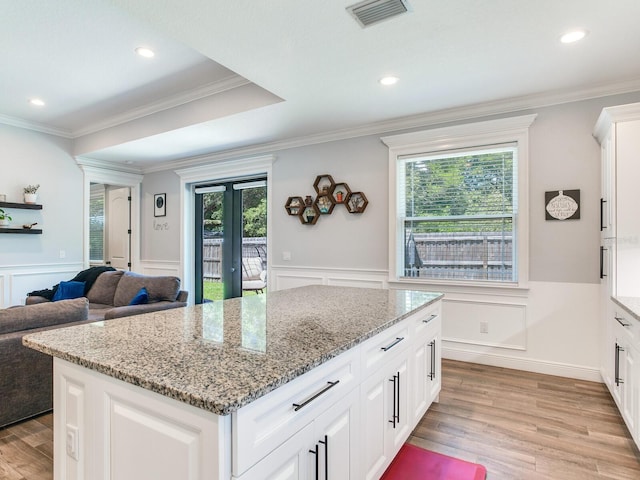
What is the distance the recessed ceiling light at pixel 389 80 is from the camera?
300cm

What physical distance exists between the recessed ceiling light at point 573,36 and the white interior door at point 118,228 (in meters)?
6.45

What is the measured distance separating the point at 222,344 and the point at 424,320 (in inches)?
56.7

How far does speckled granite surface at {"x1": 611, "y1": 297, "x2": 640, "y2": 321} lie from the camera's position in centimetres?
202

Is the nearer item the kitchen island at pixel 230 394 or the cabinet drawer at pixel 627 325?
the kitchen island at pixel 230 394

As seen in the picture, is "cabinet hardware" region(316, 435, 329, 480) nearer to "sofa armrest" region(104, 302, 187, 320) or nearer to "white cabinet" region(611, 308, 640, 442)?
"white cabinet" region(611, 308, 640, 442)

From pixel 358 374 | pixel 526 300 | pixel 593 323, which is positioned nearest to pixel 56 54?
pixel 358 374

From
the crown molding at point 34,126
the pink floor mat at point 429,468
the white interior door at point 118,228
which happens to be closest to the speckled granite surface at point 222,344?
the pink floor mat at point 429,468

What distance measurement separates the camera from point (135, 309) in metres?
3.47

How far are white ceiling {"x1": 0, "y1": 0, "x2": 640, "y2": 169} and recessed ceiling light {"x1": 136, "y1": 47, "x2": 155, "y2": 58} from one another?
0.08m

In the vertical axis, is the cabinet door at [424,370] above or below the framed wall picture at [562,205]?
below

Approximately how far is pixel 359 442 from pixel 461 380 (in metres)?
2.10

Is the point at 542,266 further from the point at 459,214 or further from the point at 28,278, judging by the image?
the point at 28,278

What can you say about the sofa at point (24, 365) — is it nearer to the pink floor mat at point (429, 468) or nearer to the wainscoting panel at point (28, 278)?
the pink floor mat at point (429, 468)

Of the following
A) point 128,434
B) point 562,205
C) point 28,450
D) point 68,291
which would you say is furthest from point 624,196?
point 68,291
